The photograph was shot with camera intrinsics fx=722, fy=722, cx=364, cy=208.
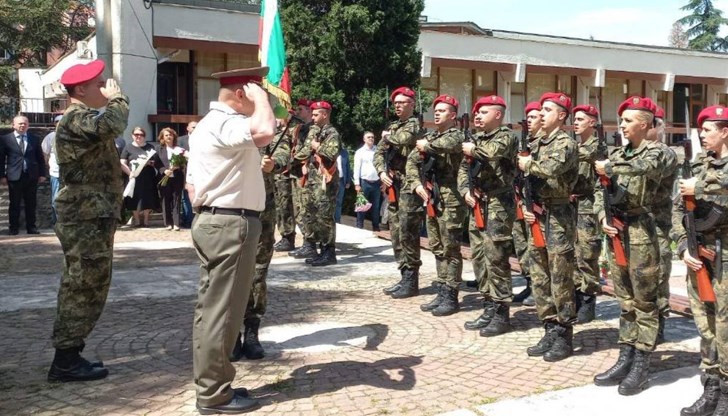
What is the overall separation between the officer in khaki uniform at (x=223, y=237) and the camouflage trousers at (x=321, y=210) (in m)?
5.25

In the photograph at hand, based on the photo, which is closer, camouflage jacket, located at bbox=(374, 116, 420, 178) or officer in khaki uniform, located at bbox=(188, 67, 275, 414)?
officer in khaki uniform, located at bbox=(188, 67, 275, 414)

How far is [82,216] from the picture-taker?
5.04 metres

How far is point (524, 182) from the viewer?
5805 mm

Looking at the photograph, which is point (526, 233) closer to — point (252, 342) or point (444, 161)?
point (444, 161)

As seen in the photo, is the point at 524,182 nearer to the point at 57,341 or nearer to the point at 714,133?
the point at 714,133

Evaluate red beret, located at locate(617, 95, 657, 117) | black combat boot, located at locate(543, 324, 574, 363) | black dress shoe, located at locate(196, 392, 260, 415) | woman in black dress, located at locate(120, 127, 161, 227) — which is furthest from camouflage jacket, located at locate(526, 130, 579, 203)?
woman in black dress, located at locate(120, 127, 161, 227)

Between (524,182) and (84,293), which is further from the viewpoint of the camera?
(524,182)

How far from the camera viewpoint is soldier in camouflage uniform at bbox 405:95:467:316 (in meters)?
6.95

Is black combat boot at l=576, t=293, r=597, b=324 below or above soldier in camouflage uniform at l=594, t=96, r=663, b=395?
below

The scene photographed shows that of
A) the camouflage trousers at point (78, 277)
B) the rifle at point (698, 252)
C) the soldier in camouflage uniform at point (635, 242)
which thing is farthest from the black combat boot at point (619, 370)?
the camouflage trousers at point (78, 277)

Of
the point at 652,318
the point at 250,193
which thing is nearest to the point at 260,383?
the point at 250,193

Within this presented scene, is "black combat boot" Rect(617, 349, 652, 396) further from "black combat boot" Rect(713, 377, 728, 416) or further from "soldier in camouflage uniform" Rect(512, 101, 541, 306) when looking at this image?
"soldier in camouflage uniform" Rect(512, 101, 541, 306)

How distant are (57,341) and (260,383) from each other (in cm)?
144

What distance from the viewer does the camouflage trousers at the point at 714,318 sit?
13.7ft
